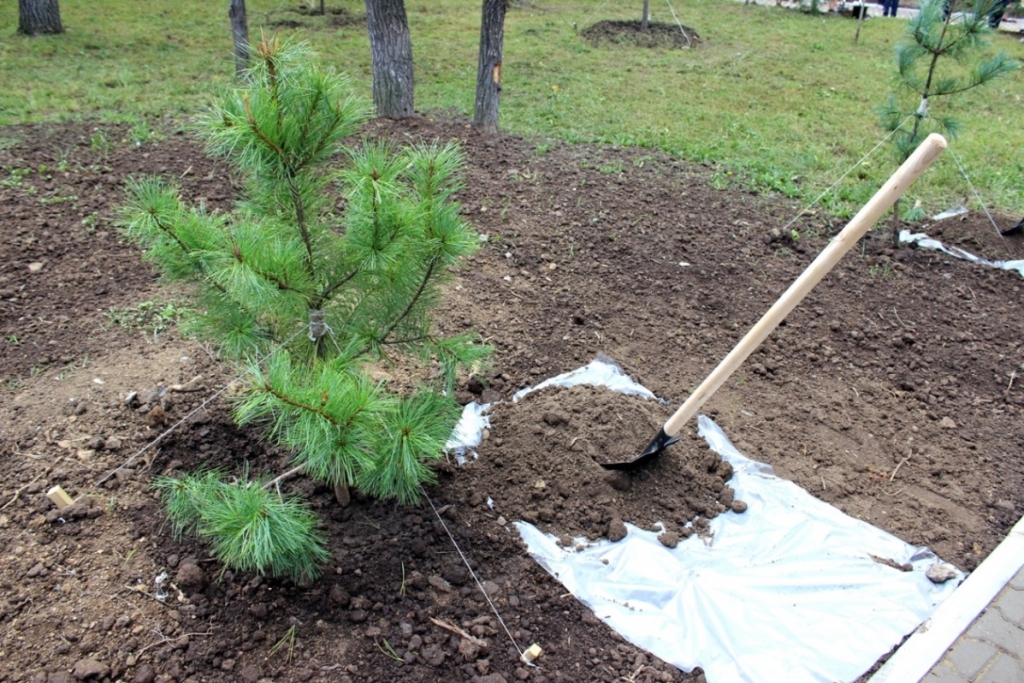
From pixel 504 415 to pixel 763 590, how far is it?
131 centimetres

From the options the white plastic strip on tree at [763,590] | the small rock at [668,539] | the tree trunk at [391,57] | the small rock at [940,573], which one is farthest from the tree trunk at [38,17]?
the small rock at [940,573]

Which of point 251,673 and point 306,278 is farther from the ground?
point 306,278

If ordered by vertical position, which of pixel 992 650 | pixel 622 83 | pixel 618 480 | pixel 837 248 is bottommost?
pixel 992 650

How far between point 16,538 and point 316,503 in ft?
3.32

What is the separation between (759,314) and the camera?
432 centimetres

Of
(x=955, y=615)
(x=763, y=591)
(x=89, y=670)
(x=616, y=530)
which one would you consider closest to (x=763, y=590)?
(x=763, y=591)

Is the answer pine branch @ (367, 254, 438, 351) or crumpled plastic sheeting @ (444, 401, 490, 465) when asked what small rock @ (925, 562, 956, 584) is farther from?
pine branch @ (367, 254, 438, 351)

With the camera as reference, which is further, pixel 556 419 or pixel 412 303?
pixel 556 419

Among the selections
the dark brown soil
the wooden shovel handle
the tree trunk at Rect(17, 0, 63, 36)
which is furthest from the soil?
the dark brown soil

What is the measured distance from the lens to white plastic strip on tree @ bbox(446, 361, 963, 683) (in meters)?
2.53

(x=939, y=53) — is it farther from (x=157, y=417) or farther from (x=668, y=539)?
(x=157, y=417)

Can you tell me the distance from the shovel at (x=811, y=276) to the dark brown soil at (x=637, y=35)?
9.05 m

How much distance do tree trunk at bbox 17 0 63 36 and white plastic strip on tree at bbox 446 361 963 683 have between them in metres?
10.3

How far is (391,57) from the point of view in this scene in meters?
6.27
